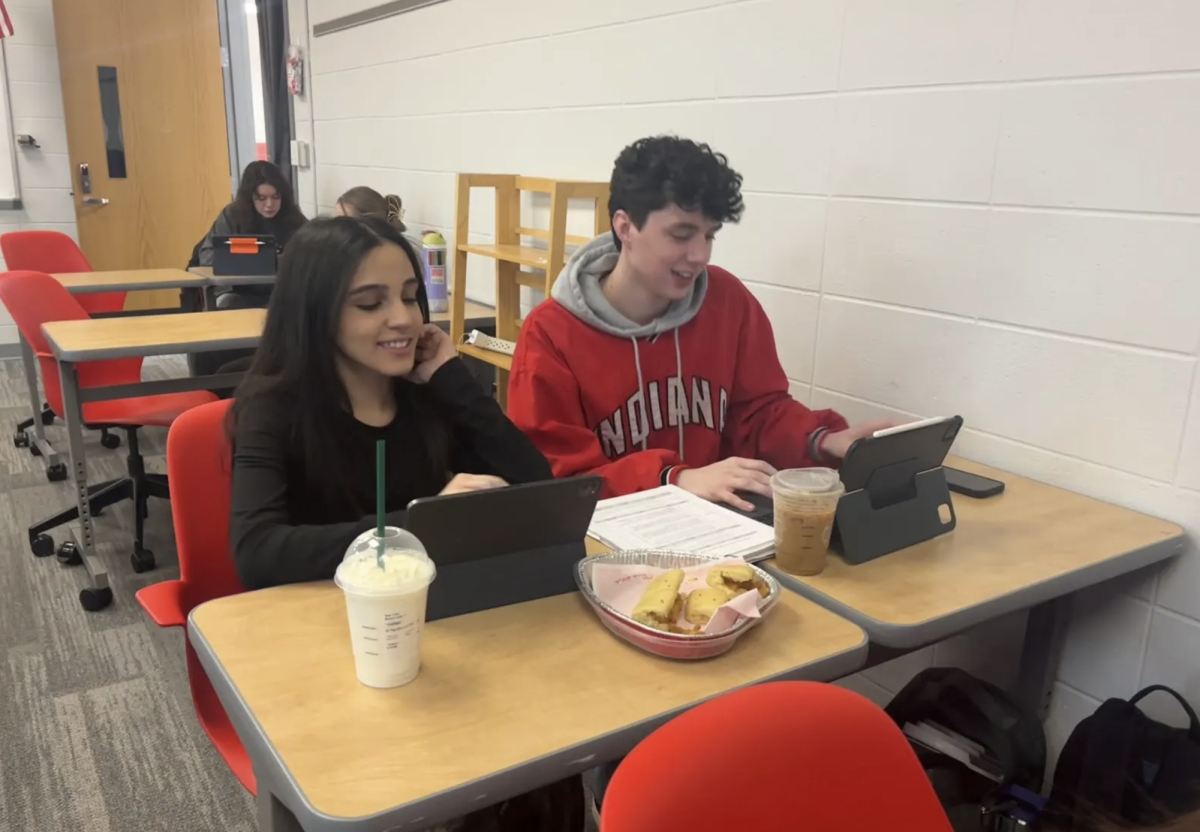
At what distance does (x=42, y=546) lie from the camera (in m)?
2.98

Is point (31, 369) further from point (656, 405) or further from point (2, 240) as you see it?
point (656, 405)

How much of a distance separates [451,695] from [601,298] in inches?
41.7

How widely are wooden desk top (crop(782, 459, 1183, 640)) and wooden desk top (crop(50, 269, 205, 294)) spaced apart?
337 centimetres

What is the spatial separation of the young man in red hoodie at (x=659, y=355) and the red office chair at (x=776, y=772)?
2.72 feet

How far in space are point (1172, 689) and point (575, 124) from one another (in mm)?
2200

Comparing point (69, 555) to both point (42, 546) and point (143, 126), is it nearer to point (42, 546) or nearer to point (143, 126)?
point (42, 546)

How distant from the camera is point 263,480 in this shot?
1309 mm

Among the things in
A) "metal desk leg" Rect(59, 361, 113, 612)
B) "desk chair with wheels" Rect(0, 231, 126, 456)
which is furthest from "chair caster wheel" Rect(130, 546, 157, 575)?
"desk chair with wheels" Rect(0, 231, 126, 456)

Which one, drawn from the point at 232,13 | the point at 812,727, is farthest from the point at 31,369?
the point at 812,727

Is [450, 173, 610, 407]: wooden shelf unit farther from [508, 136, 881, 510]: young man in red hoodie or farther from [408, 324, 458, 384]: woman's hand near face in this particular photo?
[408, 324, 458, 384]: woman's hand near face

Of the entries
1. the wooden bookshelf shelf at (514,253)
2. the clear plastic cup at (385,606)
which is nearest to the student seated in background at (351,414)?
the clear plastic cup at (385,606)

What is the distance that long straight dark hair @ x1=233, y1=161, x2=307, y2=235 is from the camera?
14.1 feet

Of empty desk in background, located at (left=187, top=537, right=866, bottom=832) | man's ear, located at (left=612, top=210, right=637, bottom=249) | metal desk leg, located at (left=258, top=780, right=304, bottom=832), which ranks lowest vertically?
metal desk leg, located at (left=258, top=780, right=304, bottom=832)

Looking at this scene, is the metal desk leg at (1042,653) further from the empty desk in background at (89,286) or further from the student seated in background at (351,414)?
the empty desk in background at (89,286)
